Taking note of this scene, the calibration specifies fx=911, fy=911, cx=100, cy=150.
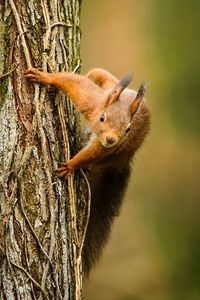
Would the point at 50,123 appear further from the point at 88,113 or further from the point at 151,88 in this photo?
the point at 151,88

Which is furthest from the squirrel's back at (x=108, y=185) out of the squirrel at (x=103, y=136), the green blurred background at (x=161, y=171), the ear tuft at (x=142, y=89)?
the green blurred background at (x=161, y=171)

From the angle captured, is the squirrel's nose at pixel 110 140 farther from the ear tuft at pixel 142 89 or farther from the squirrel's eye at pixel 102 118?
the ear tuft at pixel 142 89

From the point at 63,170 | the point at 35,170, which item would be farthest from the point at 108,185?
the point at 35,170

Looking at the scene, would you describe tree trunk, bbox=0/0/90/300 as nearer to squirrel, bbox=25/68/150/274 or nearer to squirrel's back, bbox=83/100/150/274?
squirrel, bbox=25/68/150/274

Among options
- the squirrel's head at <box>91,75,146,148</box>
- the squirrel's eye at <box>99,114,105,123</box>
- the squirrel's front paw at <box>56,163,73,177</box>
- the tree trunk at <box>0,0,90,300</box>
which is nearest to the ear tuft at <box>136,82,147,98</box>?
the squirrel's head at <box>91,75,146,148</box>

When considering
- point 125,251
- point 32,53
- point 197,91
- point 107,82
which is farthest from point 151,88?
point 32,53

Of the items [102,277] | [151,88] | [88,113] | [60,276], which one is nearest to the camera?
[60,276]

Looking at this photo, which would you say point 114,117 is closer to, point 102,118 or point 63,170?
point 102,118
